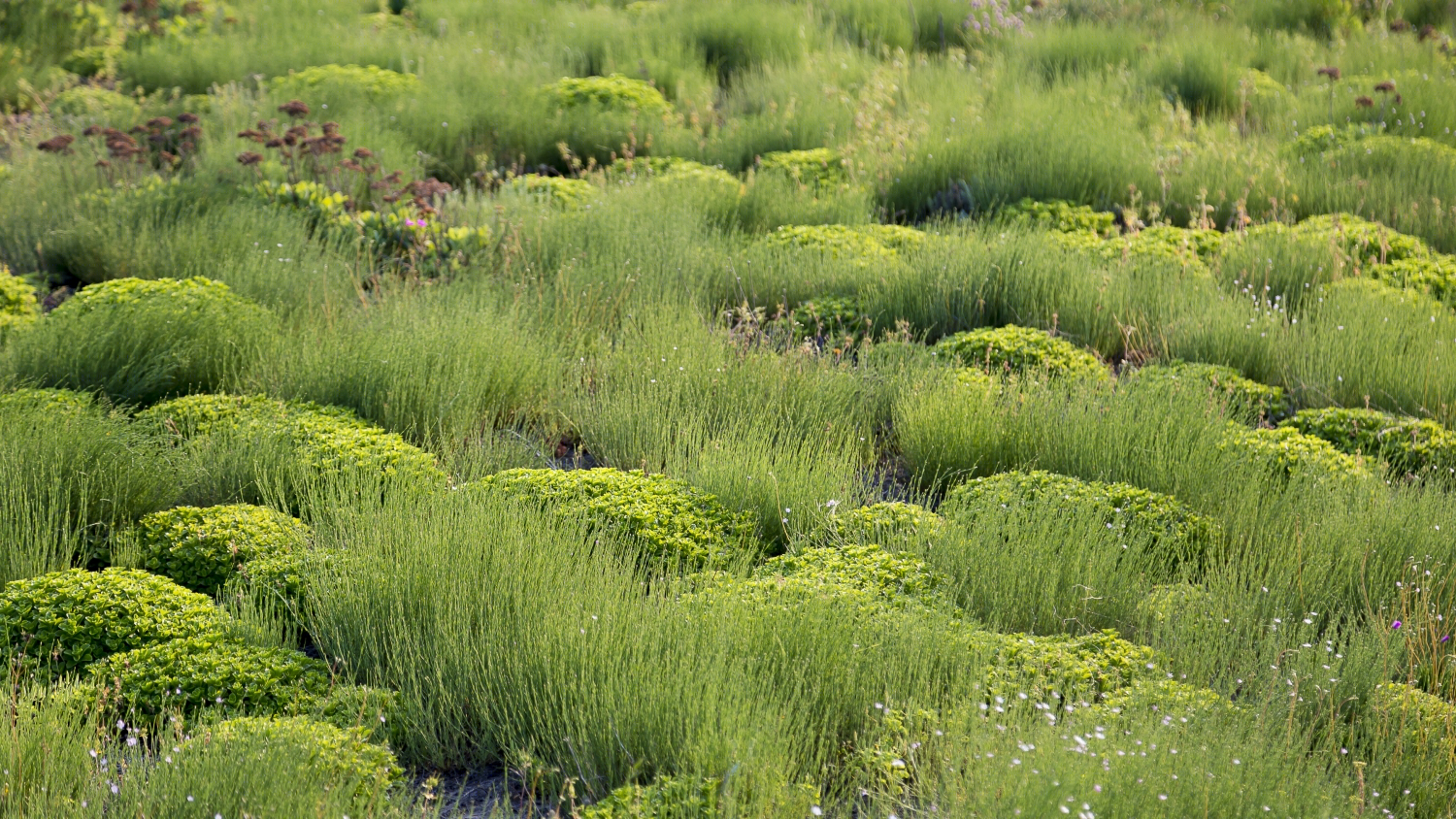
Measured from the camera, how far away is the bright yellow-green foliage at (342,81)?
764cm

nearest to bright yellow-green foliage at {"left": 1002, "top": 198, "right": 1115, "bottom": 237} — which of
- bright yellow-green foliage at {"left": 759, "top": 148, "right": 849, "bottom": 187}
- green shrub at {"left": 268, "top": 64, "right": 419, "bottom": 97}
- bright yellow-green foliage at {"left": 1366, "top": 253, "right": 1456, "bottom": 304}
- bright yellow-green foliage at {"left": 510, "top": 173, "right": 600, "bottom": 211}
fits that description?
bright yellow-green foliage at {"left": 759, "top": 148, "right": 849, "bottom": 187}

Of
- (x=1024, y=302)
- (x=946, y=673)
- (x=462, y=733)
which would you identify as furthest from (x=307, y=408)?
(x=1024, y=302)

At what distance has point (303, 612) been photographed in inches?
131

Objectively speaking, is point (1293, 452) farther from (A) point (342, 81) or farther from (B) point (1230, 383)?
(A) point (342, 81)

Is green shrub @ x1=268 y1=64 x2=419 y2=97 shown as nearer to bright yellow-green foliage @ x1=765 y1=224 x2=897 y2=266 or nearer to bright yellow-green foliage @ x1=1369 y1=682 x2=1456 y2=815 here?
bright yellow-green foliage @ x1=765 y1=224 x2=897 y2=266

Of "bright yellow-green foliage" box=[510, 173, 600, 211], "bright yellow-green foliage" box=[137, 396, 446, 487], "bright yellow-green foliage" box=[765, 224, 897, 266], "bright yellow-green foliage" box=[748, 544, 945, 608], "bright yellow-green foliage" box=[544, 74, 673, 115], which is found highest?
"bright yellow-green foliage" box=[544, 74, 673, 115]

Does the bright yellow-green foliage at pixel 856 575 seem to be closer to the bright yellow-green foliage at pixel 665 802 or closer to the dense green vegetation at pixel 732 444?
the dense green vegetation at pixel 732 444

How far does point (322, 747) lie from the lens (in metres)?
2.56

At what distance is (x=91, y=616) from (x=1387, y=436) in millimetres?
4250

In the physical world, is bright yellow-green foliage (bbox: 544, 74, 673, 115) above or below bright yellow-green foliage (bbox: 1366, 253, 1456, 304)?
above

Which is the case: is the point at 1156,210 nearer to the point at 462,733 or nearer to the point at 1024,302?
the point at 1024,302

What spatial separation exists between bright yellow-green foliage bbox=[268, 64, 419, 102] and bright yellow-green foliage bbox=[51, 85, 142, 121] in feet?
2.93

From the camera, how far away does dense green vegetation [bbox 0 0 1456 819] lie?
2.67m

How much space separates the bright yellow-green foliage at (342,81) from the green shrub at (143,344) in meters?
3.30
